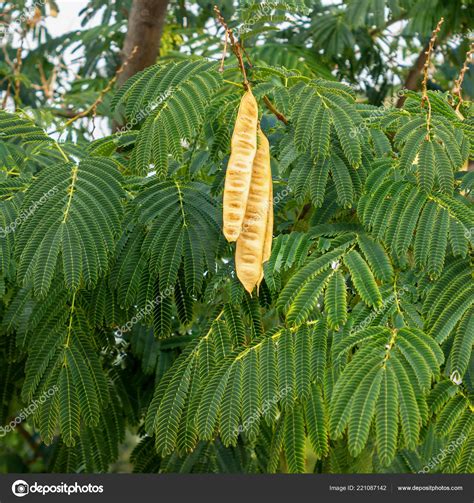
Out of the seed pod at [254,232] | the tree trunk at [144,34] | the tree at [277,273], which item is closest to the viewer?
the tree at [277,273]

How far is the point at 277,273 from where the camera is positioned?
2.68m

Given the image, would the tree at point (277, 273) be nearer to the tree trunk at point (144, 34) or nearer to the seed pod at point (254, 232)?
the seed pod at point (254, 232)

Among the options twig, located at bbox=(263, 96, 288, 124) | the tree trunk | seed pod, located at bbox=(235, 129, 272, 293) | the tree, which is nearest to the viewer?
the tree

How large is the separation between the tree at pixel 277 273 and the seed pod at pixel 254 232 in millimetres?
89

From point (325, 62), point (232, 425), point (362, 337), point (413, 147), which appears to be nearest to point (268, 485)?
point (232, 425)

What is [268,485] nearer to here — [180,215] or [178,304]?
[178,304]

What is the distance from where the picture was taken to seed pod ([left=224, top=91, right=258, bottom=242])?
2.53 m

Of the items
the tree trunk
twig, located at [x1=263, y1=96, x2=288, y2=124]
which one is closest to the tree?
twig, located at [x1=263, y1=96, x2=288, y2=124]

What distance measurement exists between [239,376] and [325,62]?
3630 millimetres

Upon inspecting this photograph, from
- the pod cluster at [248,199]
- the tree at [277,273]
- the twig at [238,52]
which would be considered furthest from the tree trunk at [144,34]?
the pod cluster at [248,199]

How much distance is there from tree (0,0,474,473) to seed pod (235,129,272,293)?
89mm

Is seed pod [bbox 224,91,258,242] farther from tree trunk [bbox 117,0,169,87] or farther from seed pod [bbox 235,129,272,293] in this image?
tree trunk [bbox 117,0,169,87]

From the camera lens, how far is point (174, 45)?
21.0ft

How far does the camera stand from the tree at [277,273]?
2.45 meters
